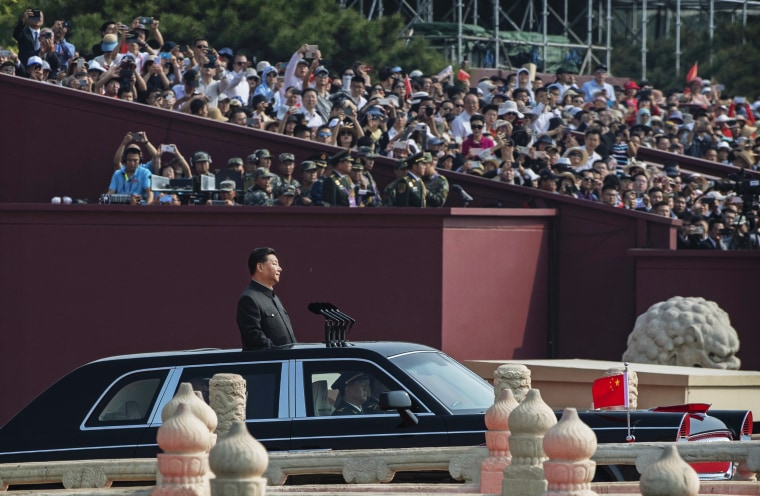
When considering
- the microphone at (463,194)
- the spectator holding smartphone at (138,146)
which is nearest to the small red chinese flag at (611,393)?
the microphone at (463,194)

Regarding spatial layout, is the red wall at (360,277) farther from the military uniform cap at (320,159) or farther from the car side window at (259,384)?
the car side window at (259,384)

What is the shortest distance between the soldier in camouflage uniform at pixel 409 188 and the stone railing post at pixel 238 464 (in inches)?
497

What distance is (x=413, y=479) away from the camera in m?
10.4

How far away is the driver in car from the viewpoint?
1088 cm

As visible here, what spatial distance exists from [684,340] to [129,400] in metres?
7.58

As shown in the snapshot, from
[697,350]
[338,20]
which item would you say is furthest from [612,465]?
[338,20]

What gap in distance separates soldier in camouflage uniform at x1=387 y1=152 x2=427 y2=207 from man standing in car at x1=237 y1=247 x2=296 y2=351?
6.85 metres

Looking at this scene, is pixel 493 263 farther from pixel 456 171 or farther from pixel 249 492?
pixel 249 492

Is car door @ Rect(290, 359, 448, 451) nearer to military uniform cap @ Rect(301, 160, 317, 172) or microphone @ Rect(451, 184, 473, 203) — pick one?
military uniform cap @ Rect(301, 160, 317, 172)

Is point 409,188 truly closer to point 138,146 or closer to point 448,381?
point 138,146

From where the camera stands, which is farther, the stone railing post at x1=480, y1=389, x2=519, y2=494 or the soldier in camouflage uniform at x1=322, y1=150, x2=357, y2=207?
the soldier in camouflage uniform at x1=322, y1=150, x2=357, y2=207

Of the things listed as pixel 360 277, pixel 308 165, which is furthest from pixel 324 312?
pixel 308 165

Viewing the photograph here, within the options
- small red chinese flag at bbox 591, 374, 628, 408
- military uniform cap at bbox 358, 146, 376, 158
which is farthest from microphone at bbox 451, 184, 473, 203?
small red chinese flag at bbox 591, 374, 628, 408

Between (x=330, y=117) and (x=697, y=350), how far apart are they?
706 centimetres
